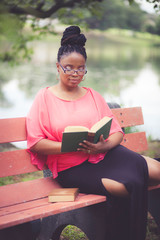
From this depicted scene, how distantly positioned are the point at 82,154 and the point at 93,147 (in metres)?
0.19

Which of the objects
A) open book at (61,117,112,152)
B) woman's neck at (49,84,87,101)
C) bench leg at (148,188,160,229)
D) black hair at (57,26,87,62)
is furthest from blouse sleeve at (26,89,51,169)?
bench leg at (148,188,160,229)

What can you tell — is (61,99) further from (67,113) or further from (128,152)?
(128,152)

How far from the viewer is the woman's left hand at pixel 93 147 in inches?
92.6

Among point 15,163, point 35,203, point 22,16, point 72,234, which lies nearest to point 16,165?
point 15,163

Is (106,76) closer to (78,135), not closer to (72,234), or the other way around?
(72,234)

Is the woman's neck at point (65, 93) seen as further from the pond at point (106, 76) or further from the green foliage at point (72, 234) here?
the pond at point (106, 76)

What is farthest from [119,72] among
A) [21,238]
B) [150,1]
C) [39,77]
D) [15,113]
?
[21,238]

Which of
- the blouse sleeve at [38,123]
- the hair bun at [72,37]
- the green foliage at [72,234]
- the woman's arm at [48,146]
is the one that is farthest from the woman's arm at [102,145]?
the green foliage at [72,234]

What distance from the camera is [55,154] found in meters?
2.51

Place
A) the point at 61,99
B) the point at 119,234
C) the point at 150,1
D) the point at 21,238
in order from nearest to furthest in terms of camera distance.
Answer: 1. the point at 21,238
2. the point at 119,234
3. the point at 61,99
4. the point at 150,1

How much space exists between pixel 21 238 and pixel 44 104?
3.21 feet

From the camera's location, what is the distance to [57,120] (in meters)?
2.49

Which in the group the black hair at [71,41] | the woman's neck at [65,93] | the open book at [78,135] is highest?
the black hair at [71,41]

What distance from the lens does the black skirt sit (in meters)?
2.38
